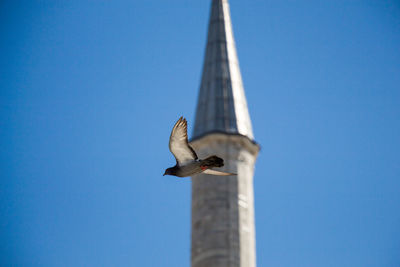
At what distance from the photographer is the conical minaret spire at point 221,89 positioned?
25578 millimetres

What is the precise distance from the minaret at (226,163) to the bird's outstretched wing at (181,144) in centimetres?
413

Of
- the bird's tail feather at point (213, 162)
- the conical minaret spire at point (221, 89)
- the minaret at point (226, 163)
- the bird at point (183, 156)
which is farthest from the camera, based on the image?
the conical minaret spire at point (221, 89)

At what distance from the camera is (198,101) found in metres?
26.5

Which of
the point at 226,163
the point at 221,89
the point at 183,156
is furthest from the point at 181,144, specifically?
the point at 221,89

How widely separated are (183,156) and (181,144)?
368 mm

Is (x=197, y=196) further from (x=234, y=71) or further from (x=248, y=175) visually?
(x=234, y=71)

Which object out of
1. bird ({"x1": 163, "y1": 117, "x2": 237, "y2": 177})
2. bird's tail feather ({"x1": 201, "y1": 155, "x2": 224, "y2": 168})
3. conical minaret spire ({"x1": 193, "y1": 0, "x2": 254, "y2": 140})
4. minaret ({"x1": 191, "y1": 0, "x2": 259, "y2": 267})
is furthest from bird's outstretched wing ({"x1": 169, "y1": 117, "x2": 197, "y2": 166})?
conical minaret spire ({"x1": 193, "y1": 0, "x2": 254, "y2": 140})

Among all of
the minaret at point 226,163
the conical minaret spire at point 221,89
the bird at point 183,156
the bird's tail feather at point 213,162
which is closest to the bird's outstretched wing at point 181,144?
the bird at point 183,156

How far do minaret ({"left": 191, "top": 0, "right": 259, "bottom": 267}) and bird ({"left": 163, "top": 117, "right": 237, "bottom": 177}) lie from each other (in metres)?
4.02

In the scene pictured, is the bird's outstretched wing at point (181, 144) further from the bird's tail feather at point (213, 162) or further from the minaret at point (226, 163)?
the minaret at point (226, 163)

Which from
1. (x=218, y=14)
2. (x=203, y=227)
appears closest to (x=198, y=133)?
(x=203, y=227)

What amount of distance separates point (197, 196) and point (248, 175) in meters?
1.45

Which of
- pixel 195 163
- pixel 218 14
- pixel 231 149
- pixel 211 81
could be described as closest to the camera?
pixel 195 163

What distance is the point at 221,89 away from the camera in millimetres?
26406
